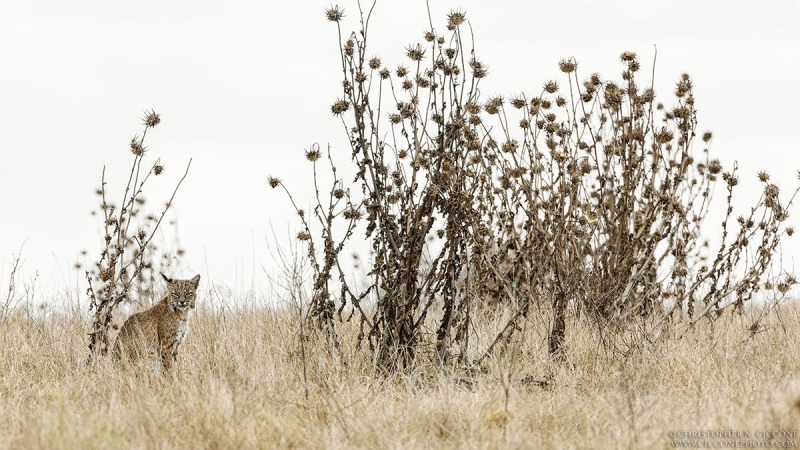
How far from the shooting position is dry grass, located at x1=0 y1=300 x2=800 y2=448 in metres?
4.20

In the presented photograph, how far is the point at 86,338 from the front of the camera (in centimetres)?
797

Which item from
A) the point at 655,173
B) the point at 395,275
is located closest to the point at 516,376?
the point at 395,275

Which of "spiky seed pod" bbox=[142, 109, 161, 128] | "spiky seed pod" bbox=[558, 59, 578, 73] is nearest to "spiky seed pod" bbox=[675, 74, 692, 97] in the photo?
"spiky seed pod" bbox=[558, 59, 578, 73]

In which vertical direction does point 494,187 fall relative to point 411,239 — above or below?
above

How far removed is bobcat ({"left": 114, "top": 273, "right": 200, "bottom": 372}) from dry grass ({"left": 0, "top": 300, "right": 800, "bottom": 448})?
0.19 m

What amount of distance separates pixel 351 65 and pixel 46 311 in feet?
16.3

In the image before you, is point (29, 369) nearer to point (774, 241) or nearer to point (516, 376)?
point (516, 376)

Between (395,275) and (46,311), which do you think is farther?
(46,311)

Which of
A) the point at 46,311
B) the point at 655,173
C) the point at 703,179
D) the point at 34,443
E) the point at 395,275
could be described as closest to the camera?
the point at 34,443

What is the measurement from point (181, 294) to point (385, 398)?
7.60 feet

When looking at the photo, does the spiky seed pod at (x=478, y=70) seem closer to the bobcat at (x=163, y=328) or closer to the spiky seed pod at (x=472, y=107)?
the spiky seed pod at (x=472, y=107)

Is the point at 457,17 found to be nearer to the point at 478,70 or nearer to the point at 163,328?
the point at 478,70

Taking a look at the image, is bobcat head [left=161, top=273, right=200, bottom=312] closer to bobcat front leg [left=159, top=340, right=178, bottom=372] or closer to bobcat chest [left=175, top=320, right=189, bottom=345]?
bobcat chest [left=175, top=320, right=189, bottom=345]

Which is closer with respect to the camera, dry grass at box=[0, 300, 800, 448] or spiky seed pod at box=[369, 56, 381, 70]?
dry grass at box=[0, 300, 800, 448]
